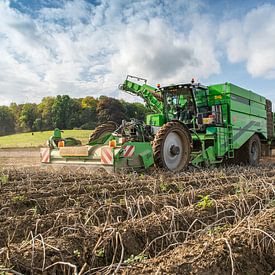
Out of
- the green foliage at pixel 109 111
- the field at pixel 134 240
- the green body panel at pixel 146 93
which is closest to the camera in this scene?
the field at pixel 134 240

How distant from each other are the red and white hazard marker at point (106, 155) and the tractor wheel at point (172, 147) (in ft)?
3.39

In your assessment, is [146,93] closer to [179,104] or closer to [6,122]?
[179,104]

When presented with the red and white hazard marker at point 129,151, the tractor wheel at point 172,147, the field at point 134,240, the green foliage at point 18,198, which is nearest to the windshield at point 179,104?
the tractor wheel at point 172,147

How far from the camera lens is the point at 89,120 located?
5197 cm

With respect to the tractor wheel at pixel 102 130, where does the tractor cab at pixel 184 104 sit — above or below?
above

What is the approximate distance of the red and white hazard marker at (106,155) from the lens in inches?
265

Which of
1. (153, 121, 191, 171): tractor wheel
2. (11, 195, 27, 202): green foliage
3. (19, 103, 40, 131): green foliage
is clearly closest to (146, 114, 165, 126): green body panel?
(153, 121, 191, 171): tractor wheel

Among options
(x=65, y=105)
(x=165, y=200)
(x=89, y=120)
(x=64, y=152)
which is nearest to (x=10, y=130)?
(x=65, y=105)

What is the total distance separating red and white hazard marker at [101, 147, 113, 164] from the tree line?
3939 cm

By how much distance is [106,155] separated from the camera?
6.79 m

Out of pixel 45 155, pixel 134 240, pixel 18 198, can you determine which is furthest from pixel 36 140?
pixel 134 240

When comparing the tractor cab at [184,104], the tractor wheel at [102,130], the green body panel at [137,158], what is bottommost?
the green body panel at [137,158]

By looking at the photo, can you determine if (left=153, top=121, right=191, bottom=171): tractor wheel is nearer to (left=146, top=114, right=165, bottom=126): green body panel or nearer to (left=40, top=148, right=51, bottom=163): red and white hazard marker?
(left=146, top=114, right=165, bottom=126): green body panel

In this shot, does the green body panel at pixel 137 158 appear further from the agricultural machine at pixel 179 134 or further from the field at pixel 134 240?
the field at pixel 134 240
